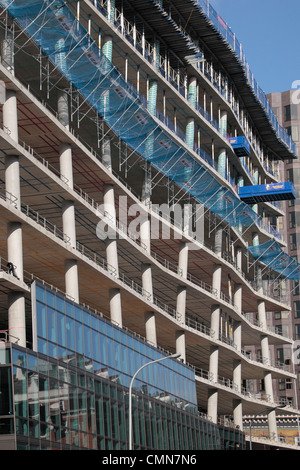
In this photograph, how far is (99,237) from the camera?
64438mm

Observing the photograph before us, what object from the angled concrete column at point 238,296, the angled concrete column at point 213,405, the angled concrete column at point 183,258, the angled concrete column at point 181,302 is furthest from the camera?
the angled concrete column at point 238,296

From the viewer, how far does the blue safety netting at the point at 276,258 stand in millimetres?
94562

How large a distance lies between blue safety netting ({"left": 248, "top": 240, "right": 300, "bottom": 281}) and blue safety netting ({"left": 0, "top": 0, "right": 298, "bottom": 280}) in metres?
12.3

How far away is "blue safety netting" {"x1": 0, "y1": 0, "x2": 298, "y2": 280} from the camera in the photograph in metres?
54.0

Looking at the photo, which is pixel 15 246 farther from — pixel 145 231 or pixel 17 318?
pixel 145 231

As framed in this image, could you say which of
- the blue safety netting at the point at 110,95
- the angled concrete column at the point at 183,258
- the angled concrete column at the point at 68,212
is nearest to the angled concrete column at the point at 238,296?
the blue safety netting at the point at 110,95

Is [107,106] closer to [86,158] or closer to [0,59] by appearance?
[86,158]

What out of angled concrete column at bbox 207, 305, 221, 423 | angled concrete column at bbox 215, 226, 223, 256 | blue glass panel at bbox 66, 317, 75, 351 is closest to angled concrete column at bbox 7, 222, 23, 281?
blue glass panel at bbox 66, 317, 75, 351

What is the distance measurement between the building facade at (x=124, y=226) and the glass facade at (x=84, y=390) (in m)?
0.13

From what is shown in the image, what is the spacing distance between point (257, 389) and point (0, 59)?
324 feet

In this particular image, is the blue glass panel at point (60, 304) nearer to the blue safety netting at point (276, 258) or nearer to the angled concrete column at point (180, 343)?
the angled concrete column at point (180, 343)

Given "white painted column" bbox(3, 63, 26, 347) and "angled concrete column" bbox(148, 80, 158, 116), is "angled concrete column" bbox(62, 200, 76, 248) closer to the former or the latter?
"white painted column" bbox(3, 63, 26, 347)

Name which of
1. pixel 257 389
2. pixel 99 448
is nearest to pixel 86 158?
pixel 99 448

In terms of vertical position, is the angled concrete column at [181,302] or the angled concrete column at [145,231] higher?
the angled concrete column at [145,231]
